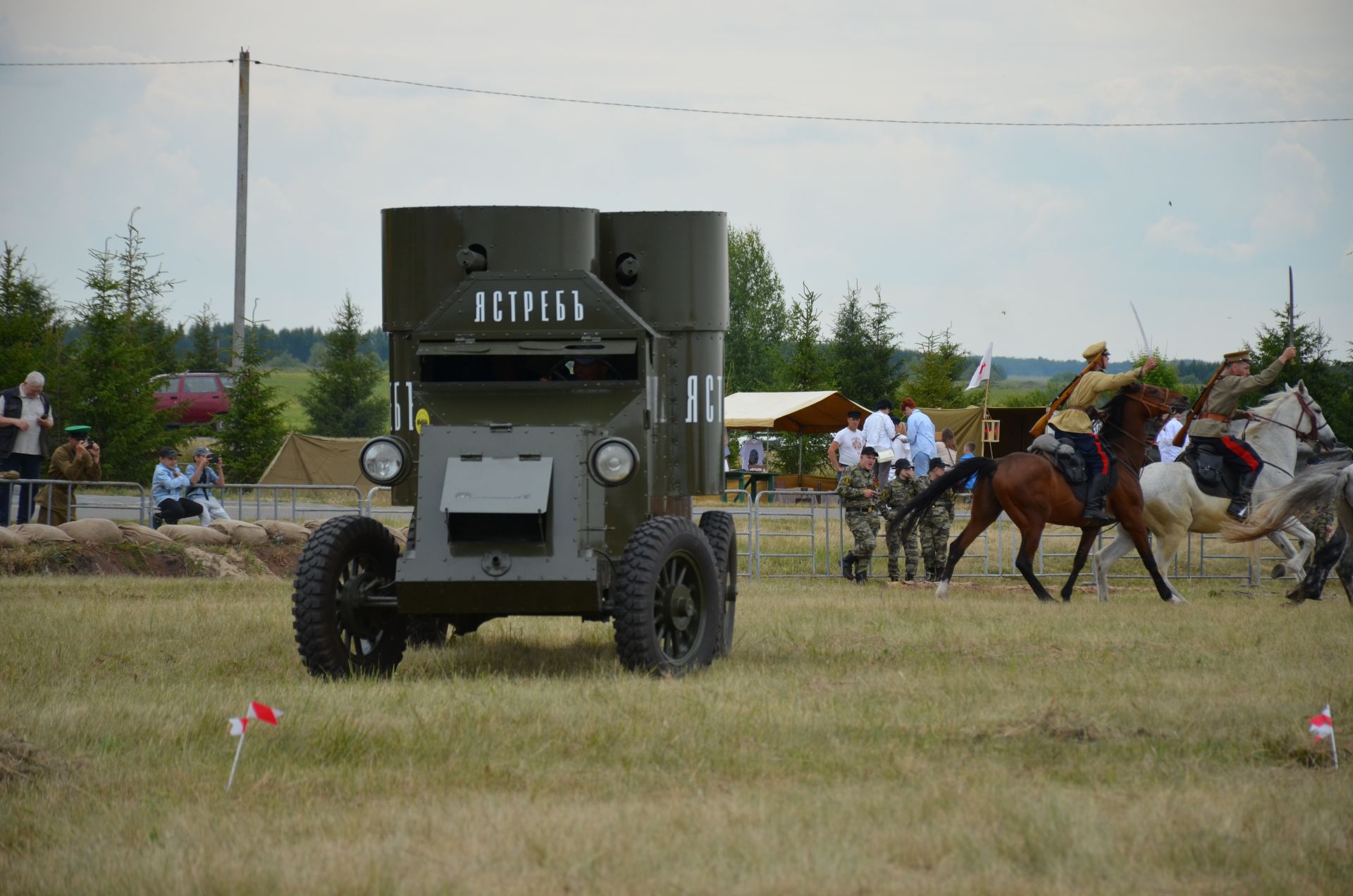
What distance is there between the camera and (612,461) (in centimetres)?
916

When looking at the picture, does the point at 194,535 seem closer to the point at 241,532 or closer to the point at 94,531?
the point at 241,532

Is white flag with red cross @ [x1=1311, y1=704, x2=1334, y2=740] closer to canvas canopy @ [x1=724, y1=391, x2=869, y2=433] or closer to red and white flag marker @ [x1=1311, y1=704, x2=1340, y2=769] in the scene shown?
red and white flag marker @ [x1=1311, y1=704, x2=1340, y2=769]

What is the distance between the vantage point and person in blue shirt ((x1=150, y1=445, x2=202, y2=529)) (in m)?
20.3

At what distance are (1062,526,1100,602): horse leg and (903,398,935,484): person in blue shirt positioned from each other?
4.79m

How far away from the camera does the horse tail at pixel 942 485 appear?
50.8 ft

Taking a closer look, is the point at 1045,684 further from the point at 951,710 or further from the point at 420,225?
the point at 420,225

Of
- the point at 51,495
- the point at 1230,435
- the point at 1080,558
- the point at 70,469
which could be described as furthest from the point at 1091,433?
the point at 70,469

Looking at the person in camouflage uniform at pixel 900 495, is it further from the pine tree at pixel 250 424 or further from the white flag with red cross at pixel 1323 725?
the pine tree at pixel 250 424

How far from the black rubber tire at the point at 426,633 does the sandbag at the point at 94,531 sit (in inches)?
303

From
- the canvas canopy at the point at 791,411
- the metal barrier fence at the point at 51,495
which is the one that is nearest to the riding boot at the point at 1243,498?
the metal barrier fence at the point at 51,495

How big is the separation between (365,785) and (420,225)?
198 inches

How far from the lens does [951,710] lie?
8.27 metres

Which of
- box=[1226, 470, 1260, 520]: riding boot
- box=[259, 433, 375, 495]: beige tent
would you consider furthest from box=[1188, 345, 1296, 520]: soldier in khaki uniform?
box=[259, 433, 375, 495]: beige tent

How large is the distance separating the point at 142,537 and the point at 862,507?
8.42 meters
